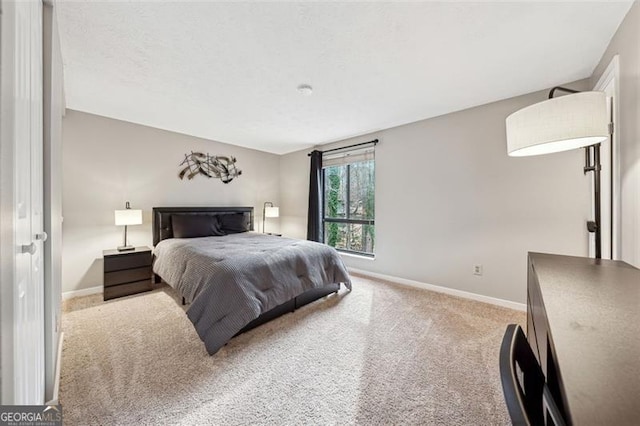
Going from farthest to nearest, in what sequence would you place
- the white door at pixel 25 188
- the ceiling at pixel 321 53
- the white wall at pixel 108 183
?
the white wall at pixel 108 183 < the ceiling at pixel 321 53 < the white door at pixel 25 188

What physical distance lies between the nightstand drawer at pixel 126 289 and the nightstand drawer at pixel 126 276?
5cm

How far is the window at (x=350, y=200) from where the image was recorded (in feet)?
13.0

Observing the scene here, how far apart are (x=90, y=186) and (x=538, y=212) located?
516 centimetres

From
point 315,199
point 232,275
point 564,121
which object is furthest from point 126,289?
point 564,121

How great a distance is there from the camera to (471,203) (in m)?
2.89

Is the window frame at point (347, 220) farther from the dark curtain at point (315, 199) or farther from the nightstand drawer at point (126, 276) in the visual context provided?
the nightstand drawer at point (126, 276)

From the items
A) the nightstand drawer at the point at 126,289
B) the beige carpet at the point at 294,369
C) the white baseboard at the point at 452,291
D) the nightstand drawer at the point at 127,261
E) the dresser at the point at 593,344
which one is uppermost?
the dresser at the point at 593,344

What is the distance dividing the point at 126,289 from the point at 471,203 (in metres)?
4.30

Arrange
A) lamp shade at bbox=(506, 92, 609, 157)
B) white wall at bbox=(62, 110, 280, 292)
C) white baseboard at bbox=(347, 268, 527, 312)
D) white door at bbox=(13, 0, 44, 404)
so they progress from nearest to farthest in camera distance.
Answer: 1. white door at bbox=(13, 0, 44, 404)
2. lamp shade at bbox=(506, 92, 609, 157)
3. white baseboard at bbox=(347, 268, 527, 312)
4. white wall at bbox=(62, 110, 280, 292)

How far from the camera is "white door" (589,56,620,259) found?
5.47 feet

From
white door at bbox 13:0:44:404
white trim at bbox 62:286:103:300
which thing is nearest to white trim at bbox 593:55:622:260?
white door at bbox 13:0:44:404

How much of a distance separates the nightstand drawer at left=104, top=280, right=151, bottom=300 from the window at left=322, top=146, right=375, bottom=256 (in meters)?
2.79

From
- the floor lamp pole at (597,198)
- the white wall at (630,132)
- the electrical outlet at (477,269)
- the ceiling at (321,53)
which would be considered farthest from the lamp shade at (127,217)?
the white wall at (630,132)

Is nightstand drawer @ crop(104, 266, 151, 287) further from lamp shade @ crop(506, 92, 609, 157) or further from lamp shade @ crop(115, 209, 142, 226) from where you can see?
lamp shade @ crop(506, 92, 609, 157)
